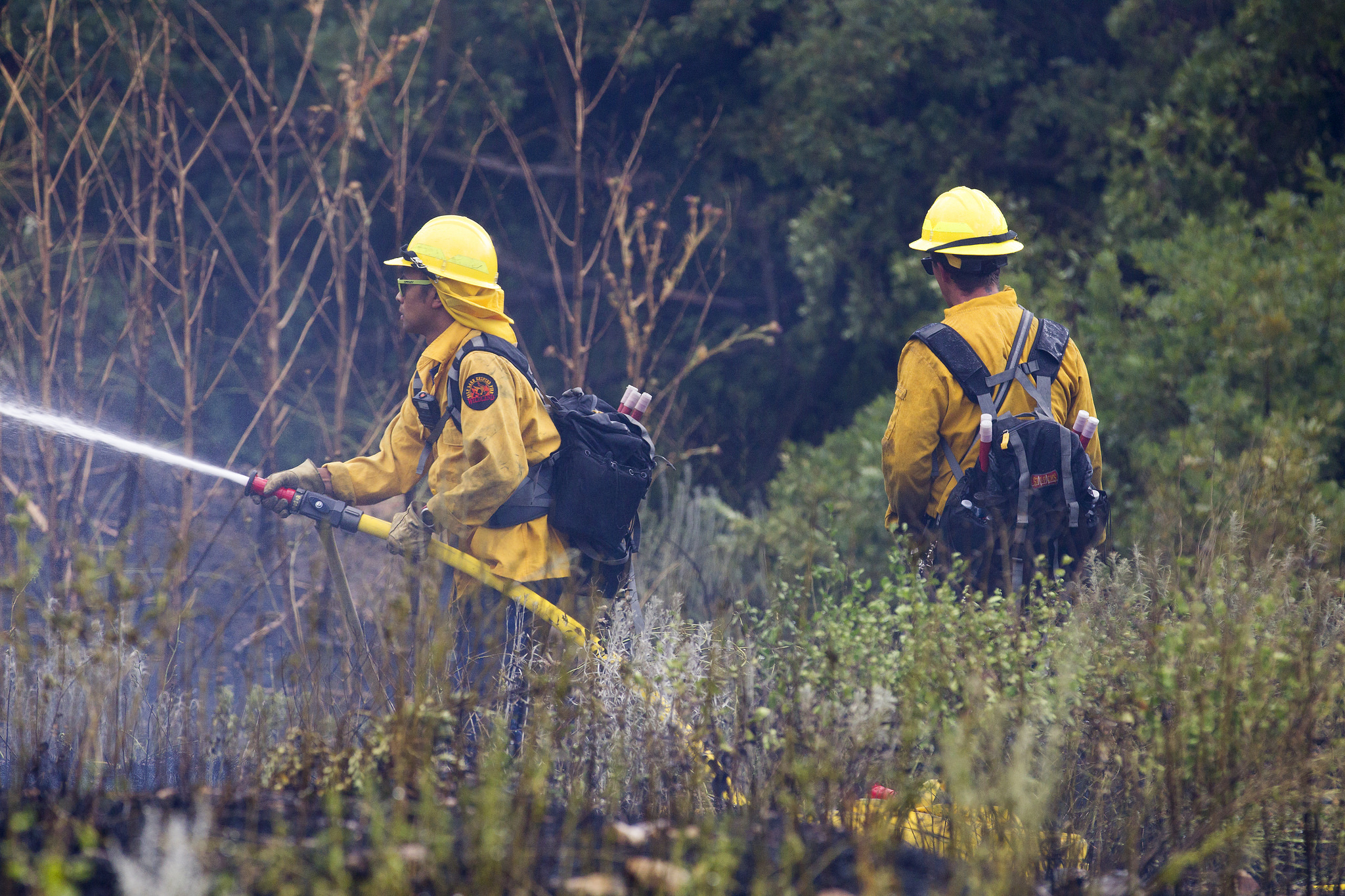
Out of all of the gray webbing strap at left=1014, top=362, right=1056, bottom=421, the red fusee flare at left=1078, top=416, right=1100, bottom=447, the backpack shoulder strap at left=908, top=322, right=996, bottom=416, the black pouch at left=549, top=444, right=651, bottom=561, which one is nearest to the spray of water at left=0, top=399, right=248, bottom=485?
the black pouch at left=549, top=444, right=651, bottom=561

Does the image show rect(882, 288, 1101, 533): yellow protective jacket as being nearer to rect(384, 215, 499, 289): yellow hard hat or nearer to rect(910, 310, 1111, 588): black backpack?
rect(910, 310, 1111, 588): black backpack

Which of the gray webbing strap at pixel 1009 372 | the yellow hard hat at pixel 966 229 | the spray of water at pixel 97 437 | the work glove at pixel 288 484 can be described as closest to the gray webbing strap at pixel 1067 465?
the gray webbing strap at pixel 1009 372

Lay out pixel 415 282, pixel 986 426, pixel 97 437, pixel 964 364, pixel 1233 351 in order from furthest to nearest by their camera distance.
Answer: pixel 1233 351 < pixel 97 437 < pixel 415 282 < pixel 964 364 < pixel 986 426

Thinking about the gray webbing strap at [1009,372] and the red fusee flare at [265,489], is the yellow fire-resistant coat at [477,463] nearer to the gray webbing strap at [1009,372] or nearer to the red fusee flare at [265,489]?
the red fusee flare at [265,489]

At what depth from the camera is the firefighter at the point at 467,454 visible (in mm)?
3697

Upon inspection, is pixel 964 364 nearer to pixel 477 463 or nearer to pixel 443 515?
pixel 477 463

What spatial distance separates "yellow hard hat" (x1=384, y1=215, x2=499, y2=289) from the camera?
3.99 metres

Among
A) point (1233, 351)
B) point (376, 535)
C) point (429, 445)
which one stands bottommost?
point (376, 535)

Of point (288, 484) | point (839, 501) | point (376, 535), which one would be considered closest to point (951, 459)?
point (376, 535)

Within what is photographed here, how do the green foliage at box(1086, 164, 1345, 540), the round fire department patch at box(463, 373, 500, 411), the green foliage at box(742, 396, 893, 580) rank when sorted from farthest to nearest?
the green foliage at box(742, 396, 893, 580) → the green foliage at box(1086, 164, 1345, 540) → the round fire department patch at box(463, 373, 500, 411)

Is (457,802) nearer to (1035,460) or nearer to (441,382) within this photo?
(441,382)

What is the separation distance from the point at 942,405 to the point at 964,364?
6.3 inches

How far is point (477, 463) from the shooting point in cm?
371

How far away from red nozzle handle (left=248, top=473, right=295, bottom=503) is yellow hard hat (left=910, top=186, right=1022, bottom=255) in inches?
92.0
